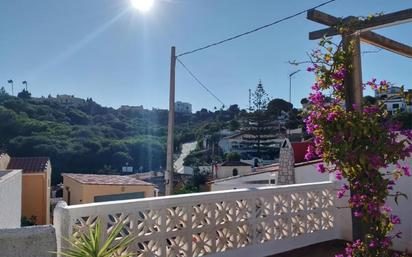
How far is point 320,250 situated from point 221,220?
1.69 m

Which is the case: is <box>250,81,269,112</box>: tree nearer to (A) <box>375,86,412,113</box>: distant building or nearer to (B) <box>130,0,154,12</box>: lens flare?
(B) <box>130,0,154,12</box>: lens flare

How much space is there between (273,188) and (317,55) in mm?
2151

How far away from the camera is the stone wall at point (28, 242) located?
312cm

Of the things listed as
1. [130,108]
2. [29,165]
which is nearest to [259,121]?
[130,108]

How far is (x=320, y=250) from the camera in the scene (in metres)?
5.53

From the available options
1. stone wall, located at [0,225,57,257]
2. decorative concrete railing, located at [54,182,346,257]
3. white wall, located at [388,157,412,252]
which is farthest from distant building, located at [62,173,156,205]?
stone wall, located at [0,225,57,257]

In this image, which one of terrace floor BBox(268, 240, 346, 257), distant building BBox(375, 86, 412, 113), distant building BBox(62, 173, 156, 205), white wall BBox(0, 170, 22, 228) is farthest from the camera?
distant building BBox(62, 173, 156, 205)

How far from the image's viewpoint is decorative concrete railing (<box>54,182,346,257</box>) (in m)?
3.79

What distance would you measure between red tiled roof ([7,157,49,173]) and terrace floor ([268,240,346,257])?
15593mm

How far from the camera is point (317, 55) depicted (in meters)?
3.74

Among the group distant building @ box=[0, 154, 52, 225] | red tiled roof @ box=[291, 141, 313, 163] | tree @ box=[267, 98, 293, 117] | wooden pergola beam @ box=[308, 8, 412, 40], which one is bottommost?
distant building @ box=[0, 154, 52, 225]

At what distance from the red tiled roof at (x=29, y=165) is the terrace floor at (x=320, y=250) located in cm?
1559

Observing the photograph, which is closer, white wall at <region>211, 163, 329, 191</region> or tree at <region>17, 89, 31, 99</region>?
white wall at <region>211, 163, 329, 191</region>

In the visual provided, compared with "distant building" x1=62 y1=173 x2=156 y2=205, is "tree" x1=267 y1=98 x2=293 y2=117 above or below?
above
